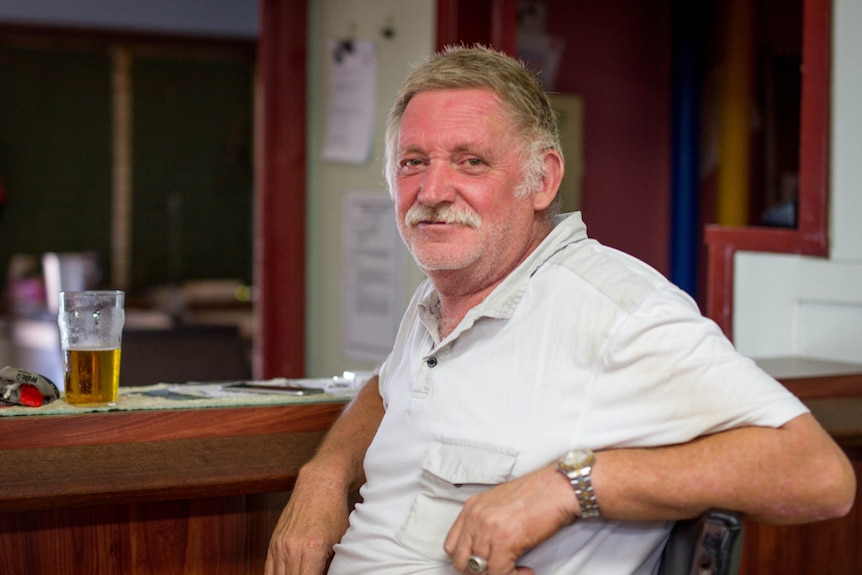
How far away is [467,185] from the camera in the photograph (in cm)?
154

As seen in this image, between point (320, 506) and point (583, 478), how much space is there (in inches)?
19.2

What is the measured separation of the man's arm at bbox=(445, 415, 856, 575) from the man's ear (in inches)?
16.9

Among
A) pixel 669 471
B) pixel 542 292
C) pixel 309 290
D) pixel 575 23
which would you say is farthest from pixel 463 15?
pixel 669 471

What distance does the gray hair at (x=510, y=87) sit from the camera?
154cm

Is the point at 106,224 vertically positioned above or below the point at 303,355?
above

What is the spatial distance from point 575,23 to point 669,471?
2.66 meters

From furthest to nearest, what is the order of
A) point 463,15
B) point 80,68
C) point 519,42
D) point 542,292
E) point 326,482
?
point 80,68 < point 519,42 < point 463,15 < point 326,482 < point 542,292

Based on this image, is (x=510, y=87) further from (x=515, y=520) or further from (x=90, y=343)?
(x=90, y=343)

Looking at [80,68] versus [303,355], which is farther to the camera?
[80,68]

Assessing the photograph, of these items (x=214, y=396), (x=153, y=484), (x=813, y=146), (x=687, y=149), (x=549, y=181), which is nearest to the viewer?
(x=153, y=484)

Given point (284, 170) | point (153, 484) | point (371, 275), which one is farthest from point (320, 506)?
point (284, 170)

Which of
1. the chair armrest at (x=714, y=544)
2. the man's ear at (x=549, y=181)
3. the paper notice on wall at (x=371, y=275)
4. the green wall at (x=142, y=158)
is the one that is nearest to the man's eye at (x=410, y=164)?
the man's ear at (x=549, y=181)

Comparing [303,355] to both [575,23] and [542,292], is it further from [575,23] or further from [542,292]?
[542,292]

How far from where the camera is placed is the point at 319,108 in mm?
3561
